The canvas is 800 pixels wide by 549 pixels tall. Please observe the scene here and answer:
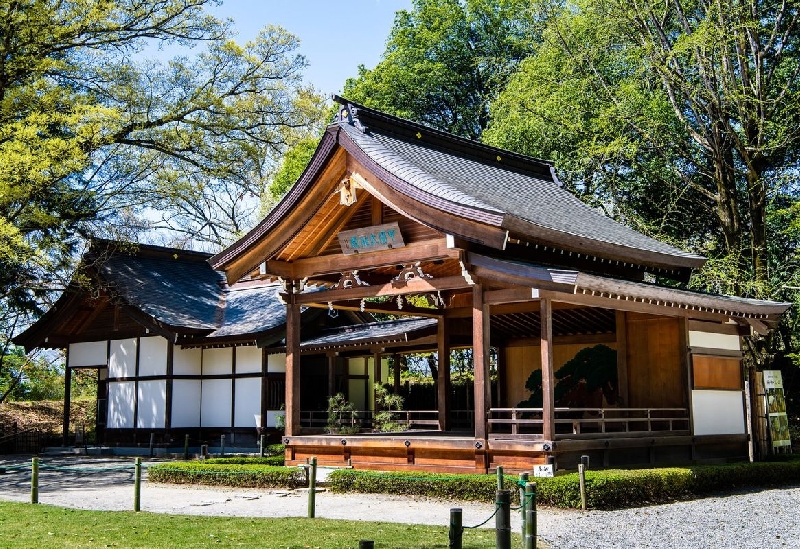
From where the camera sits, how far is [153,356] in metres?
28.3

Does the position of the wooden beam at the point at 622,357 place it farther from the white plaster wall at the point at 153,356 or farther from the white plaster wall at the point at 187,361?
the white plaster wall at the point at 153,356

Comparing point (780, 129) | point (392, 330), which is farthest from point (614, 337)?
point (780, 129)

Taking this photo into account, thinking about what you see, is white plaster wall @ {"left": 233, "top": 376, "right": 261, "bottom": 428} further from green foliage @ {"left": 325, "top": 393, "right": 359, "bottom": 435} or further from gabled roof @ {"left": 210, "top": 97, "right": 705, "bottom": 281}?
gabled roof @ {"left": 210, "top": 97, "right": 705, "bottom": 281}

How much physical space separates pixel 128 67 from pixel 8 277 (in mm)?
7528

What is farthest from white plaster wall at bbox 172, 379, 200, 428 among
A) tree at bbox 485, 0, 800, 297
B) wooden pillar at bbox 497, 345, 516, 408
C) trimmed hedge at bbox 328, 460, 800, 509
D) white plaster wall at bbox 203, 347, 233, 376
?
tree at bbox 485, 0, 800, 297

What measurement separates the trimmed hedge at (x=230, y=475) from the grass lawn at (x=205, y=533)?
391 centimetres

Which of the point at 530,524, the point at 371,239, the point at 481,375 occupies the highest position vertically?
the point at 371,239

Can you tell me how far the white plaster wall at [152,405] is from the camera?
27609 millimetres

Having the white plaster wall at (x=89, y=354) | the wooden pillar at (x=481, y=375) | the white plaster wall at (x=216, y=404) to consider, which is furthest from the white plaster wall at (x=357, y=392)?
the wooden pillar at (x=481, y=375)

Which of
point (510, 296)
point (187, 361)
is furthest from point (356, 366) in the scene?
point (510, 296)

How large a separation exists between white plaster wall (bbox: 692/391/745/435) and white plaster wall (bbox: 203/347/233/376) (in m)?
15.4

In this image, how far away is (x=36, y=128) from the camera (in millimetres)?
21641

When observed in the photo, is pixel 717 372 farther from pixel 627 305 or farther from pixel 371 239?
pixel 371 239

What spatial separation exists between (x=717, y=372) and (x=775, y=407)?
8.80 feet
